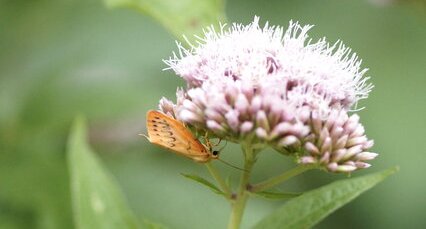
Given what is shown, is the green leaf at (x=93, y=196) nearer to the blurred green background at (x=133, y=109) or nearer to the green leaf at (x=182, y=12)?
the green leaf at (x=182, y=12)

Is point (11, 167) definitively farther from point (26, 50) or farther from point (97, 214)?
point (97, 214)

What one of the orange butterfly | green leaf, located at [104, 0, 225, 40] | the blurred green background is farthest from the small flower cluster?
the blurred green background

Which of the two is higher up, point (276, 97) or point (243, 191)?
point (276, 97)

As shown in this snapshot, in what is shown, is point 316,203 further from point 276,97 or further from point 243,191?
point 276,97

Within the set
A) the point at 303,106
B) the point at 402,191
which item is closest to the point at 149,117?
the point at 303,106

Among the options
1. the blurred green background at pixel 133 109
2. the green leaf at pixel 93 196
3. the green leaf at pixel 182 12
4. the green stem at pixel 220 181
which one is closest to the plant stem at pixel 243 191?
the green stem at pixel 220 181

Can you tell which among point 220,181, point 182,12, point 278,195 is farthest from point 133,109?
point 278,195
